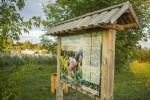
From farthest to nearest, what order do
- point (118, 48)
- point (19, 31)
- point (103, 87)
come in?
point (118, 48) → point (103, 87) → point (19, 31)

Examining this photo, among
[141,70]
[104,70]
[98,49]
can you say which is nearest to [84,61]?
[98,49]

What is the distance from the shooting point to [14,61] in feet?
69.7

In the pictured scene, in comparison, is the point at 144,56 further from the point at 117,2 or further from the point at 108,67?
the point at 108,67

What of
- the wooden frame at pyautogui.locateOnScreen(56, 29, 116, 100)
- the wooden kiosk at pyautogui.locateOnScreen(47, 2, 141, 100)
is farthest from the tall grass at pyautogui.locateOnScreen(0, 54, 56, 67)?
the wooden frame at pyautogui.locateOnScreen(56, 29, 116, 100)

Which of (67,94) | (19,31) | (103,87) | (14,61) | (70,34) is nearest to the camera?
(19,31)

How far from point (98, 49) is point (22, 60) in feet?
57.4

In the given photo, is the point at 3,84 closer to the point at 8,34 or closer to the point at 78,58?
the point at 8,34

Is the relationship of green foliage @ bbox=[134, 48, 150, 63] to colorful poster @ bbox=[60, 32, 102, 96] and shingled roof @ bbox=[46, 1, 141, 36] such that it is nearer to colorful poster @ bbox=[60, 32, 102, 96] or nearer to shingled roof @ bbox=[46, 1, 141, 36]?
colorful poster @ bbox=[60, 32, 102, 96]

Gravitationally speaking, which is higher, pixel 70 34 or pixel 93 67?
pixel 70 34

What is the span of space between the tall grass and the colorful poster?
1370cm

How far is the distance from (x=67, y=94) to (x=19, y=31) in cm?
619

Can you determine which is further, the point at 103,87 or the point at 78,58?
the point at 78,58

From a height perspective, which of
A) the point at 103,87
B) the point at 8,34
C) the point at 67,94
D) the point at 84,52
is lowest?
the point at 67,94

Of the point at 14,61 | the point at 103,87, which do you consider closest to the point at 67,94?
the point at 103,87
